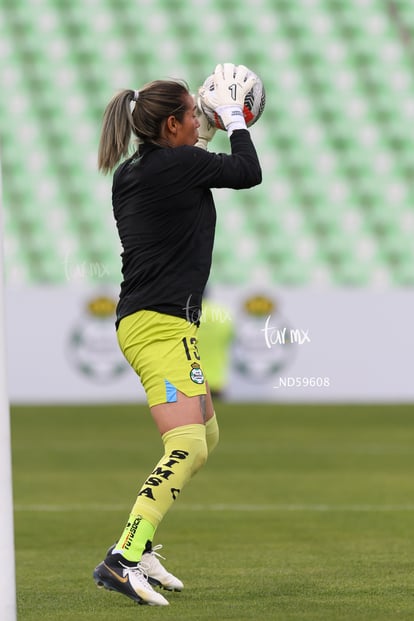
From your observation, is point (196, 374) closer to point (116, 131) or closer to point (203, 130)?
point (116, 131)

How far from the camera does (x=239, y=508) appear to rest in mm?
8211

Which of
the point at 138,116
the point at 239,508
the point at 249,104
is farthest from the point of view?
the point at 239,508

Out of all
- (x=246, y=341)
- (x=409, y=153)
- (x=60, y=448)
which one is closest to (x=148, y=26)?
(x=409, y=153)

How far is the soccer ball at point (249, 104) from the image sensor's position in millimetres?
4969

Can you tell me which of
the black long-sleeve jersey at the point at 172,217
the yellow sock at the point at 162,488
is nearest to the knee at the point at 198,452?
the yellow sock at the point at 162,488

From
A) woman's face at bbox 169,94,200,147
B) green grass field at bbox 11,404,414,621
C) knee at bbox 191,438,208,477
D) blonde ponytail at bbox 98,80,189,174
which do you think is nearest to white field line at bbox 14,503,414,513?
green grass field at bbox 11,404,414,621

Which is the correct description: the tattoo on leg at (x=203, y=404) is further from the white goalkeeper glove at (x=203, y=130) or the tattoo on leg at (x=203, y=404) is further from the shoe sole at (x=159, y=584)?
the white goalkeeper glove at (x=203, y=130)

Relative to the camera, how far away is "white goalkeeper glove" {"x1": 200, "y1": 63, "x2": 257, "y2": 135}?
4785 mm

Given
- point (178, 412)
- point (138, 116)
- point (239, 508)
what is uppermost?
point (138, 116)

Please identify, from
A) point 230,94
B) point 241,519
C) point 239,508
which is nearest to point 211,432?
point 230,94

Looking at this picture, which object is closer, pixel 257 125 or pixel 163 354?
pixel 163 354

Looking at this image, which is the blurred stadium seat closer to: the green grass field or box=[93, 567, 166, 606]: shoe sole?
the green grass field

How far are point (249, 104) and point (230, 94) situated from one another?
235 millimetres

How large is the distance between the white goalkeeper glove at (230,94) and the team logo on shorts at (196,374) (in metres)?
0.84
